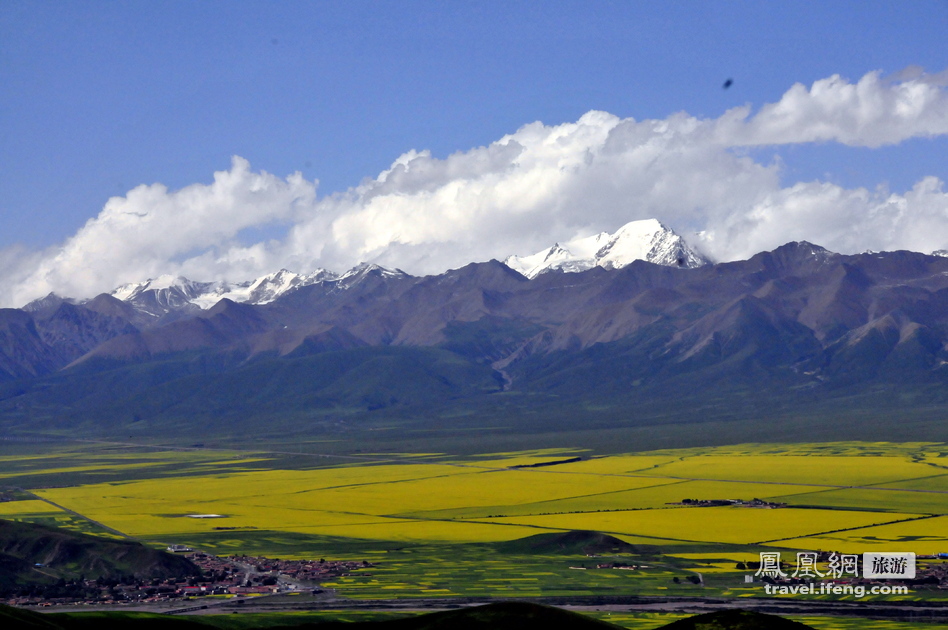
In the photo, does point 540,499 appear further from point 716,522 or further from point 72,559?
point 72,559

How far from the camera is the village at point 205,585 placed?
88250 millimetres

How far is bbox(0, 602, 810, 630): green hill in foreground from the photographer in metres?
62.5

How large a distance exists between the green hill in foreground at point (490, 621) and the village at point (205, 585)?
783 inches

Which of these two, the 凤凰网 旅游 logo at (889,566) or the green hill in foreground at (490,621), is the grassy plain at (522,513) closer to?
the 凤凰网 旅游 logo at (889,566)

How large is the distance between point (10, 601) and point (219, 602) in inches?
680

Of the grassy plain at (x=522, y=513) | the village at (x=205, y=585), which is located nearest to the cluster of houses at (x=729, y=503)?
the grassy plain at (x=522, y=513)

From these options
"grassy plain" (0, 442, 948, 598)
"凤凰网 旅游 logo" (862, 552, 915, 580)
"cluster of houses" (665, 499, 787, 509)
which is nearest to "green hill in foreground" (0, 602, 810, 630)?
"grassy plain" (0, 442, 948, 598)

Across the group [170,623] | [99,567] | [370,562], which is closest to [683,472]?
[370,562]

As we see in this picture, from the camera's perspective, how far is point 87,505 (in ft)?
497

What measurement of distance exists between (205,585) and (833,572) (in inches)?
1938

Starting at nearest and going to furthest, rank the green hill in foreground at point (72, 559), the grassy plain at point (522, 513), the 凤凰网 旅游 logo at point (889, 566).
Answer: the 凤凰网 旅游 logo at point (889, 566) < the grassy plain at point (522, 513) < the green hill in foreground at point (72, 559)

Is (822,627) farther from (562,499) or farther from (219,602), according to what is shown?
(562,499)

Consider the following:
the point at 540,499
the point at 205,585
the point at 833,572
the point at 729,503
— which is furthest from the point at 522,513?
the point at 833,572

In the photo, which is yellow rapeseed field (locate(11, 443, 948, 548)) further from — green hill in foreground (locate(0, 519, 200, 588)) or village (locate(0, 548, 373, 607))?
green hill in foreground (locate(0, 519, 200, 588))
